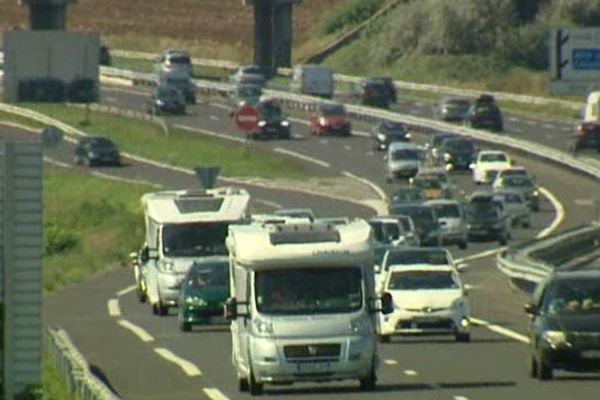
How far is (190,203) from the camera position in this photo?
50219 millimetres

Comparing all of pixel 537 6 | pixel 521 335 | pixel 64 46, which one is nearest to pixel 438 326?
pixel 521 335

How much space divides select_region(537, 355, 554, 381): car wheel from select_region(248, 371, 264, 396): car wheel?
12.2ft

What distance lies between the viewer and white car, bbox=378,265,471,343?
136ft

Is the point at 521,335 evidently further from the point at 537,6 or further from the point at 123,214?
the point at 537,6

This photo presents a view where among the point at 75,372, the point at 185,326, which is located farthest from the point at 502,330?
the point at 75,372

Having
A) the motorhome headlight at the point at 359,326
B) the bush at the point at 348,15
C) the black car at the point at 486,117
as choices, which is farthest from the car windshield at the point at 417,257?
the bush at the point at 348,15

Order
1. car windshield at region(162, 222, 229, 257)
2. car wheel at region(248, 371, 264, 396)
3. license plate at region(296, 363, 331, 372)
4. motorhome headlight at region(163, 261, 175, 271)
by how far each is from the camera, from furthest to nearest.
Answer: car windshield at region(162, 222, 229, 257), motorhome headlight at region(163, 261, 175, 271), car wheel at region(248, 371, 264, 396), license plate at region(296, 363, 331, 372)

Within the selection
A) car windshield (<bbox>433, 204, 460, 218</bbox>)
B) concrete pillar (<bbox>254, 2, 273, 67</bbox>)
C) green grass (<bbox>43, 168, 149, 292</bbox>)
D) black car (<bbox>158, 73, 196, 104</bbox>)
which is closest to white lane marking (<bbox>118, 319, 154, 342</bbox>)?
green grass (<bbox>43, 168, 149, 292</bbox>)

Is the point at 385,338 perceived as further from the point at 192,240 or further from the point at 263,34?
the point at 263,34

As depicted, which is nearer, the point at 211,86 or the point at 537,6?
the point at 211,86

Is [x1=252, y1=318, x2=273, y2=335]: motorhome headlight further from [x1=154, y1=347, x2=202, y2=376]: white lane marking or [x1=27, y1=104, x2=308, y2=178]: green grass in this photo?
[x1=27, y1=104, x2=308, y2=178]: green grass

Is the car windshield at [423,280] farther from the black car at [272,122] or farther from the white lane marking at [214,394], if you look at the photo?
the black car at [272,122]

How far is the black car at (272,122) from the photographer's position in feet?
345

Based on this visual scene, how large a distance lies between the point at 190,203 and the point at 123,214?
32344 mm
